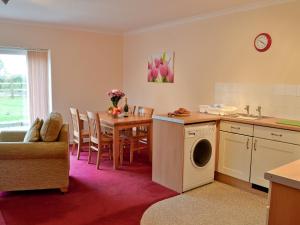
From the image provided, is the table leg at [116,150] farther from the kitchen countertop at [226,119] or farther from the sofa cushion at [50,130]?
the sofa cushion at [50,130]

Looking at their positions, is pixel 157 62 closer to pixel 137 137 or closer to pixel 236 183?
pixel 137 137

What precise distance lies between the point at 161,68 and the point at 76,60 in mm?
1764

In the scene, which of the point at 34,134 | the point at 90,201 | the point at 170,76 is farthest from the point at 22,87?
the point at 90,201

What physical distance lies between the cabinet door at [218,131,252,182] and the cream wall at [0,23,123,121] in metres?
3.19

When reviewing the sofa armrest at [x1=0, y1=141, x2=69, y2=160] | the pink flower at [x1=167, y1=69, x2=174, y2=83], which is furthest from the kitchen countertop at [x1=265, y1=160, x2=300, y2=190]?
the pink flower at [x1=167, y1=69, x2=174, y2=83]

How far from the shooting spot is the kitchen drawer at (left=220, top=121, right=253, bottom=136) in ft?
10.9

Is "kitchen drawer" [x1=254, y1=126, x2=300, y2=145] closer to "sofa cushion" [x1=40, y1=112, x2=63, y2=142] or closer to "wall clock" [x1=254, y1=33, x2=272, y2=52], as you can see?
"wall clock" [x1=254, y1=33, x2=272, y2=52]

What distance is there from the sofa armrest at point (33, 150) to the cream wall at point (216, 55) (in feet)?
7.67

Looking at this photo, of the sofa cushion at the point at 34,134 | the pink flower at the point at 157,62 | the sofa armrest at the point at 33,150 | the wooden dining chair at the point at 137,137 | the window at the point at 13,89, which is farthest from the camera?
the pink flower at the point at 157,62

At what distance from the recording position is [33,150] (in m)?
3.09

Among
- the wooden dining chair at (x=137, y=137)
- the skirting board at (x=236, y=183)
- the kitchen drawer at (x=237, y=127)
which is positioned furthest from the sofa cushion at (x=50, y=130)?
the skirting board at (x=236, y=183)

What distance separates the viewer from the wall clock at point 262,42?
11.6 feet

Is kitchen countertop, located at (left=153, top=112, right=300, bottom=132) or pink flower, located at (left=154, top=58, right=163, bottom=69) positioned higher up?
pink flower, located at (left=154, top=58, right=163, bottom=69)

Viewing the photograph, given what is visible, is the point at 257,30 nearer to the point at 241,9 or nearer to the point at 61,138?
the point at 241,9
